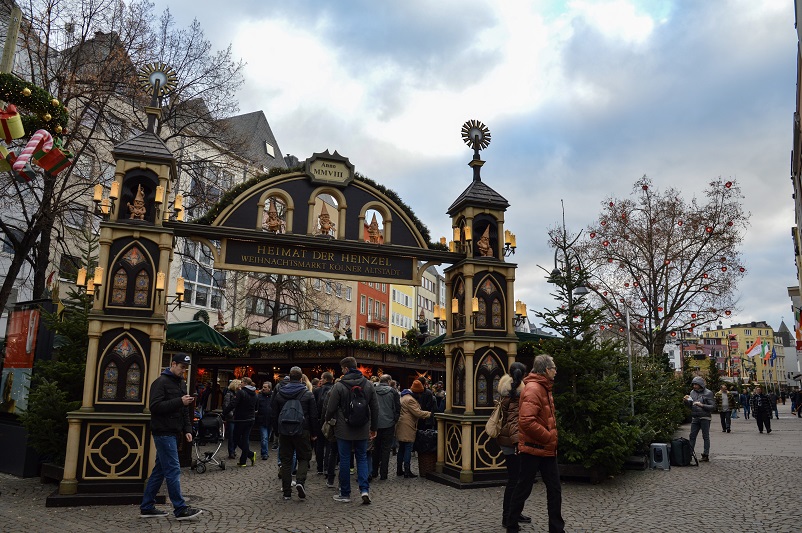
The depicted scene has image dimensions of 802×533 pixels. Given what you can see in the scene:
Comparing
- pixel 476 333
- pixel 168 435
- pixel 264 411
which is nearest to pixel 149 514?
pixel 168 435

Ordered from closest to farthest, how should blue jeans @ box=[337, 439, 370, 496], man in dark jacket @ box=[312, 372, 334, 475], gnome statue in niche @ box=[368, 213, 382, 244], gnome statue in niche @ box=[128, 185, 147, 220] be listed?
blue jeans @ box=[337, 439, 370, 496]
gnome statue in niche @ box=[128, 185, 147, 220]
gnome statue in niche @ box=[368, 213, 382, 244]
man in dark jacket @ box=[312, 372, 334, 475]

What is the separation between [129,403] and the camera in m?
8.80

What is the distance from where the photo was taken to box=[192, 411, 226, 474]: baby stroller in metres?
11.1

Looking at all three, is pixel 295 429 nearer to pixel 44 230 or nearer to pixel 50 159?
pixel 50 159

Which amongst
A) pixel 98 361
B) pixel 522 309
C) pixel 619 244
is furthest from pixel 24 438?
pixel 619 244

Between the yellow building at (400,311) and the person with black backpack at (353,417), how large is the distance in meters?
53.7

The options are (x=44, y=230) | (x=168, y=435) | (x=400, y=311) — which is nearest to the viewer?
(x=168, y=435)

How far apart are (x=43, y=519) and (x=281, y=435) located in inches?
121

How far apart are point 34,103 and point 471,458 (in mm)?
8705

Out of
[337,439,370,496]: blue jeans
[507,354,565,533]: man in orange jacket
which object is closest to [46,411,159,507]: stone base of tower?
[337,439,370,496]: blue jeans

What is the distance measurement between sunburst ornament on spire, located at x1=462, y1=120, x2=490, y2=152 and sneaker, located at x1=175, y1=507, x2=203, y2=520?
8.16 metres

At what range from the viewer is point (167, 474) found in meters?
7.28

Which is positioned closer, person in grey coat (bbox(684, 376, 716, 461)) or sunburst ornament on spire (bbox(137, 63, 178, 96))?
sunburst ornament on spire (bbox(137, 63, 178, 96))

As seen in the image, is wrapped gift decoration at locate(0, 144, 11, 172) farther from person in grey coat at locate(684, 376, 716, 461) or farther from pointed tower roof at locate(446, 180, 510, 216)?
person in grey coat at locate(684, 376, 716, 461)
